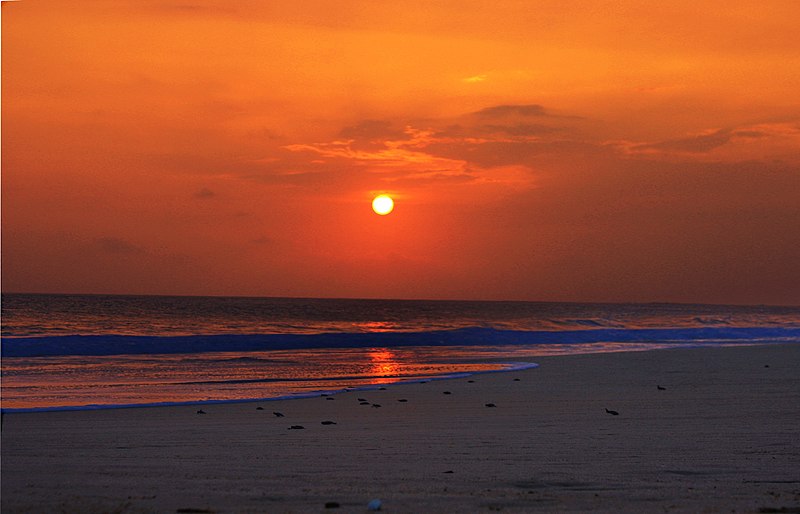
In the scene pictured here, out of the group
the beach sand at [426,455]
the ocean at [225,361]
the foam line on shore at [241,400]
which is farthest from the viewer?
the ocean at [225,361]

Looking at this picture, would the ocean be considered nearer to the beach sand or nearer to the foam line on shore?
the foam line on shore

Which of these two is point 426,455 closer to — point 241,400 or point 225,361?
point 241,400

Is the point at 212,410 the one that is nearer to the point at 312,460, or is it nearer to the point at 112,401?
the point at 112,401

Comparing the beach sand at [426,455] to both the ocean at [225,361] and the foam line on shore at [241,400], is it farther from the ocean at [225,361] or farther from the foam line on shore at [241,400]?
the ocean at [225,361]

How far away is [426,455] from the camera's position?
1033 cm

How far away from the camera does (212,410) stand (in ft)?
53.4

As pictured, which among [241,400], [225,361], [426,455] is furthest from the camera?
[225,361]

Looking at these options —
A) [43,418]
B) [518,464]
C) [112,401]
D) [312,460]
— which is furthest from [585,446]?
[112,401]

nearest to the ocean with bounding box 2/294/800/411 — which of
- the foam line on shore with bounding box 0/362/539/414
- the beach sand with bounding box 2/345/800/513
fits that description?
the foam line on shore with bounding box 0/362/539/414

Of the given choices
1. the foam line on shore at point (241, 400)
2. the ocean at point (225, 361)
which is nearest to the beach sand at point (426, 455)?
the foam line on shore at point (241, 400)

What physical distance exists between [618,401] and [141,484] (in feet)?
36.1

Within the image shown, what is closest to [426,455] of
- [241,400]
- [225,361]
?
[241,400]

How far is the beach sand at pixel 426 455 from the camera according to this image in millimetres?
7718

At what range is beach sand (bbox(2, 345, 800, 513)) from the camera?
7718mm
